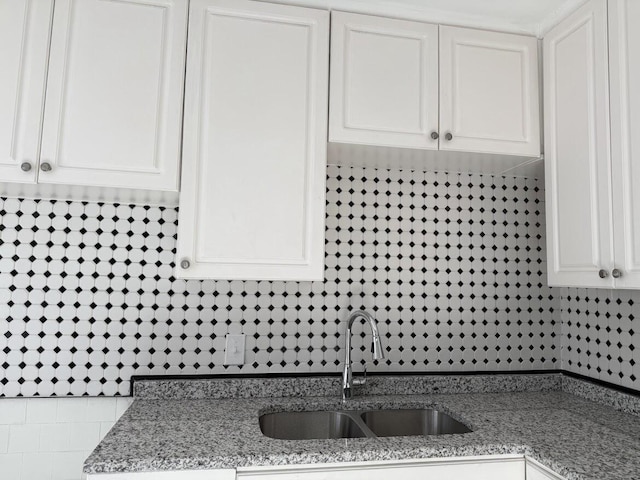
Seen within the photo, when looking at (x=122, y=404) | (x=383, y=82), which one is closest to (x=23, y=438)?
(x=122, y=404)

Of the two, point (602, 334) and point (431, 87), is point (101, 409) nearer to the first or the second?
point (431, 87)

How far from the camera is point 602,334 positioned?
1921 millimetres

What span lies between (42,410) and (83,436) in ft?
0.57

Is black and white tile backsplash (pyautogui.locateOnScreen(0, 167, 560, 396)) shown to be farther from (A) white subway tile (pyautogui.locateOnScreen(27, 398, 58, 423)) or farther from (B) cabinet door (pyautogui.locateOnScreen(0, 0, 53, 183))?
A: (B) cabinet door (pyautogui.locateOnScreen(0, 0, 53, 183))

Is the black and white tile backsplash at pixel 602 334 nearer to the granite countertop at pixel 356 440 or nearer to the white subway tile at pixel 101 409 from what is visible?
the granite countertop at pixel 356 440

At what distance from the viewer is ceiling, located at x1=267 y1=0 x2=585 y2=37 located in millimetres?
1789

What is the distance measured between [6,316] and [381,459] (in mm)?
1403

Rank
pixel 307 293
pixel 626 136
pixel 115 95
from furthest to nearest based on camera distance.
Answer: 1. pixel 307 293
2. pixel 115 95
3. pixel 626 136

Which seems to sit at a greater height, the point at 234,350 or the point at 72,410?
the point at 234,350

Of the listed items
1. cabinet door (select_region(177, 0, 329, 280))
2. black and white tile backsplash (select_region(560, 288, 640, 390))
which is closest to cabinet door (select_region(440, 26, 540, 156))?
cabinet door (select_region(177, 0, 329, 280))

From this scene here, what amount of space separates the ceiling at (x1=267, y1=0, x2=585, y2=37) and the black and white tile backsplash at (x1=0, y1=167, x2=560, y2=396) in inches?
23.9

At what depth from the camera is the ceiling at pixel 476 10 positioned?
179 cm

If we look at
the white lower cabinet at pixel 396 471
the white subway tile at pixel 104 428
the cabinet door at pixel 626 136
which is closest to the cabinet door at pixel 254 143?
the white lower cabinet at pixel 396 471

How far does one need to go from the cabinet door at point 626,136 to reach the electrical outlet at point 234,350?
4.31 ft
